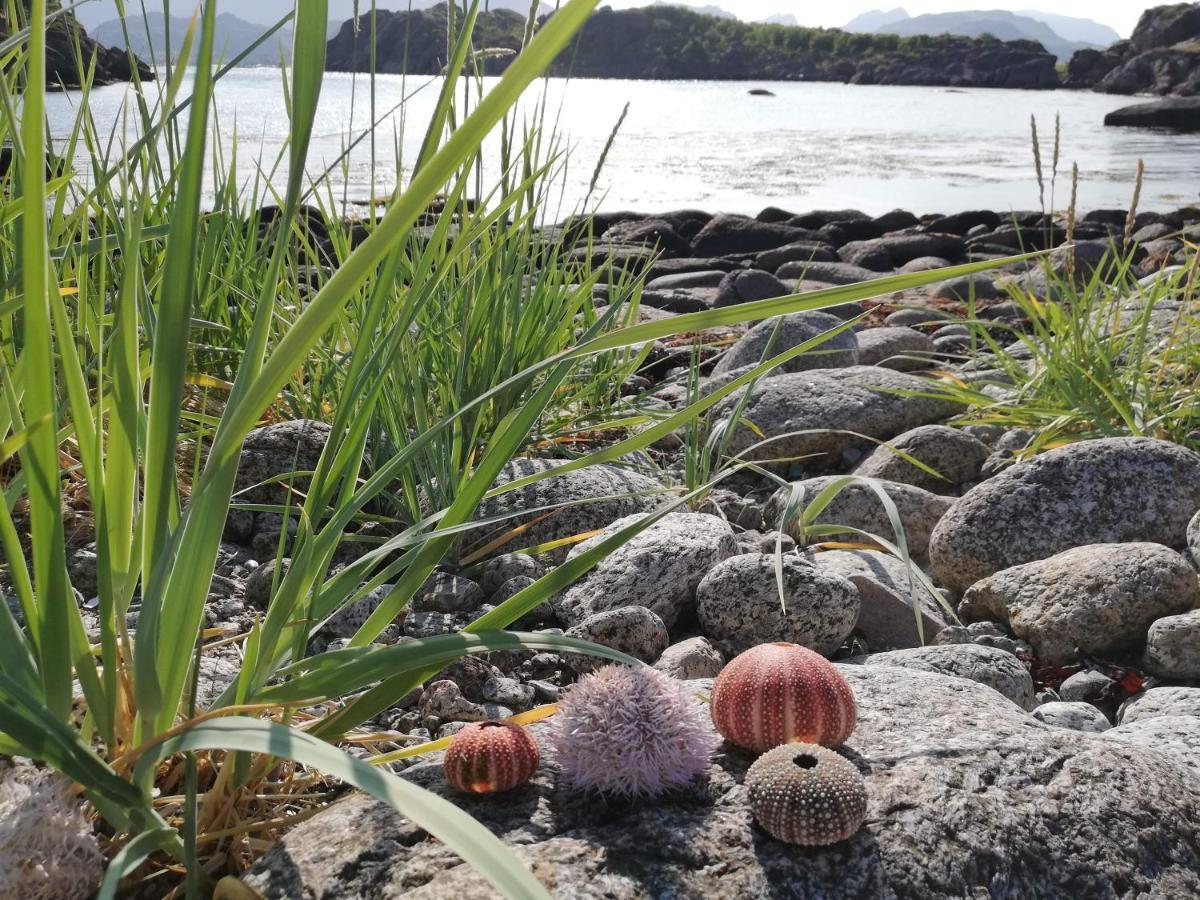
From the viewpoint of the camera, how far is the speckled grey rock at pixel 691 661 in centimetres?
221

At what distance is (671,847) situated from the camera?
4.03 feet

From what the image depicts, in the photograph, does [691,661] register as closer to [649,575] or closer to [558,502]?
[649,575]

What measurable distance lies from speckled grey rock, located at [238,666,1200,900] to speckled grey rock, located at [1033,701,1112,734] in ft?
2.41

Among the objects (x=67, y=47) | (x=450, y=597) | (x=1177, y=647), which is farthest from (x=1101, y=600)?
(x=67, y=47)

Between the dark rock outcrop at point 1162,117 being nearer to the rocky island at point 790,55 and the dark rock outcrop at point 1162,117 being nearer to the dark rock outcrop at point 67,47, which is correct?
the dark rock outcrop at point 67,47

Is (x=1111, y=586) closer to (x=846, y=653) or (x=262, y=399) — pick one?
(x=846, y=653)

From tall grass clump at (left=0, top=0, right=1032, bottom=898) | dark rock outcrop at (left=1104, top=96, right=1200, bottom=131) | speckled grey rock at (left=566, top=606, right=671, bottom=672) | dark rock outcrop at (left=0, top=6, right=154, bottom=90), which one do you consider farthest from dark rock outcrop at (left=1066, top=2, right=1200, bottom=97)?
tall grass clump at (left=0, top=0, right=1032, bottom=898)

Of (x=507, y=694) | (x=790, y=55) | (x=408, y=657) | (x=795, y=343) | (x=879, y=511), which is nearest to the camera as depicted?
(x=408, y=657)

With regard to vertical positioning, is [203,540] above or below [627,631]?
above

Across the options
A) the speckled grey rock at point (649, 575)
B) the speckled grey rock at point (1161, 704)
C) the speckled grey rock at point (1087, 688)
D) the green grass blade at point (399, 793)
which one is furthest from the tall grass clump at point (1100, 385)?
the green grass blade at point (399, 793)

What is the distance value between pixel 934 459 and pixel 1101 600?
132 cm

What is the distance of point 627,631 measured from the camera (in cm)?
235

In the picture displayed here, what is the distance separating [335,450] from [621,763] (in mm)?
532

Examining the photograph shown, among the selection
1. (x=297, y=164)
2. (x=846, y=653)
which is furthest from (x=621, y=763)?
(x=846, y=653)
